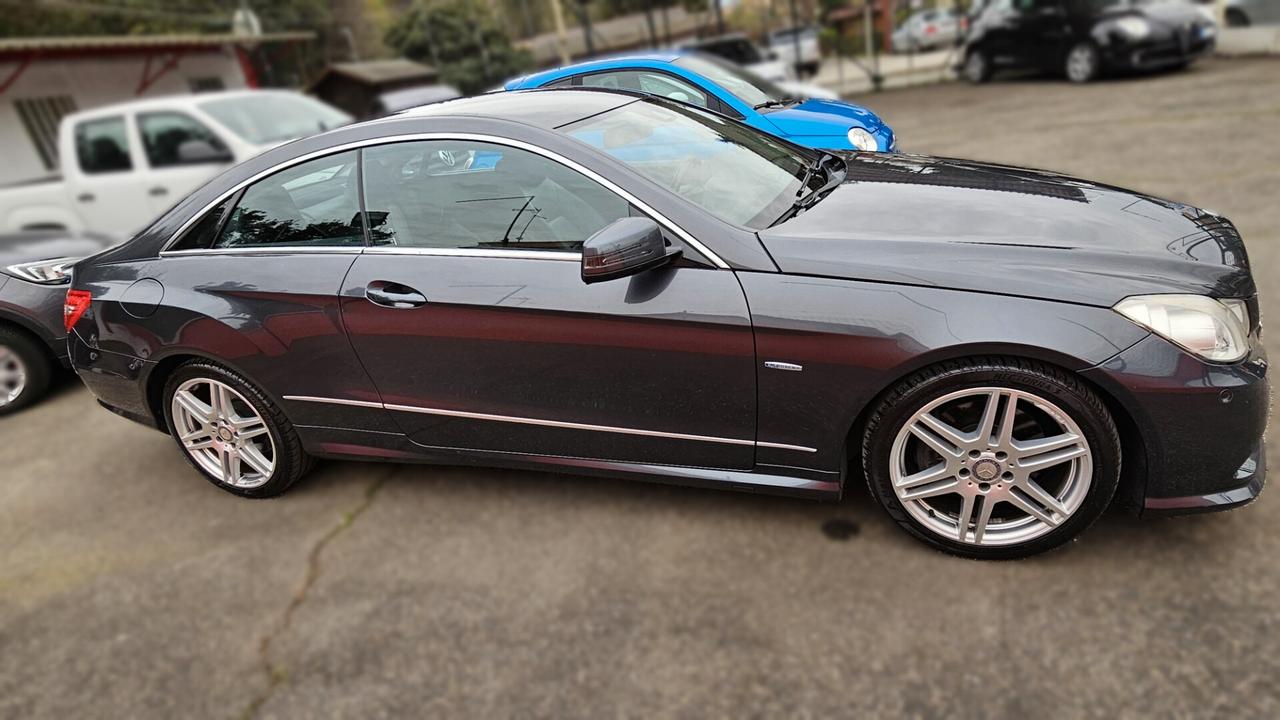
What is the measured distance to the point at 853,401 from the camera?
98.7 inches

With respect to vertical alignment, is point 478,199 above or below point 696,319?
above

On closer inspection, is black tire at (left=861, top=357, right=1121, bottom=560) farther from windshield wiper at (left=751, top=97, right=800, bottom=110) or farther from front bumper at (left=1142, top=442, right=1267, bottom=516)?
windshield wiper at (left=751, top=97, right=800, bottom=110)

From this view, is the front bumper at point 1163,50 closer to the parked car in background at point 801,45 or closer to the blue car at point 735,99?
the blue car at point 735,99

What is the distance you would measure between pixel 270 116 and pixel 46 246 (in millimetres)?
2954

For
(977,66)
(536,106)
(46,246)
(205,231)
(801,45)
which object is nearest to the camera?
(536,106)

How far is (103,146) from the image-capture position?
25.0ft

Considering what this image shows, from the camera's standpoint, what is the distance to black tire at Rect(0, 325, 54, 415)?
15.7ft

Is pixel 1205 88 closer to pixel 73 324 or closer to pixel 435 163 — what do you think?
pixel 435 163

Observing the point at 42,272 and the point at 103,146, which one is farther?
the point at 103,146

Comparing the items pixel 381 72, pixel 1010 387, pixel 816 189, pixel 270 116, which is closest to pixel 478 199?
pixel 816 189

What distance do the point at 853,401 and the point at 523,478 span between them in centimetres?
154

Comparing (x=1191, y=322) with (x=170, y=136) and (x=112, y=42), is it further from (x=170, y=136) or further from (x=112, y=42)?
(x=112, y=42)

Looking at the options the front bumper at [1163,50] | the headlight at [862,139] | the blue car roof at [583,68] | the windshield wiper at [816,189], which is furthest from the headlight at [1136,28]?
the windshield wiper at [816,189]

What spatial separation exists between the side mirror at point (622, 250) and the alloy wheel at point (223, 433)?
1.80 meters
